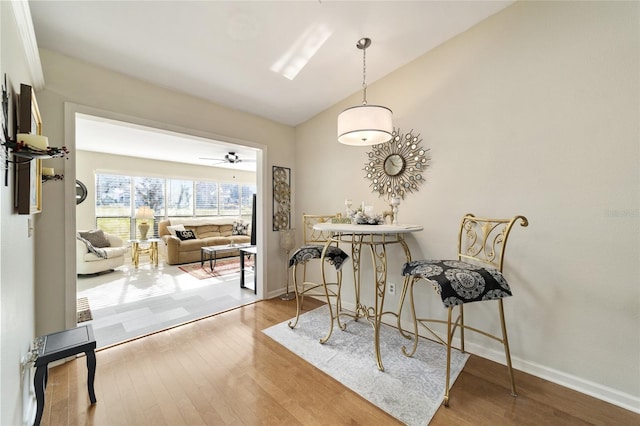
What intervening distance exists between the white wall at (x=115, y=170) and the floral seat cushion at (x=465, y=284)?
22.5 feet

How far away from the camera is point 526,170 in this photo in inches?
73.6

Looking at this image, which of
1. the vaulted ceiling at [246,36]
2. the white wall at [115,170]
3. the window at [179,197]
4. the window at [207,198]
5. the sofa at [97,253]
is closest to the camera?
the vaulted ceiling at [246,36]

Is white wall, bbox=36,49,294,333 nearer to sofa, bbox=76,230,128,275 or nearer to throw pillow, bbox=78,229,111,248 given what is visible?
sofa, bbox=76,230,128,275

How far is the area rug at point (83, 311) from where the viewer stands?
2.70 metres

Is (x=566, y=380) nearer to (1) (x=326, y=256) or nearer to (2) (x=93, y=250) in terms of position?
(1) (x=326, y=256)

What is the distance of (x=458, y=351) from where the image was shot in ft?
7.00

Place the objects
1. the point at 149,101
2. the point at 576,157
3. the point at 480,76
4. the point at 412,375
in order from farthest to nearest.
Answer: the point at 149,101 < the point at 480,76 < the point at 412,375 < the point at 576,157

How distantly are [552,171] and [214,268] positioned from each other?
5.22 m

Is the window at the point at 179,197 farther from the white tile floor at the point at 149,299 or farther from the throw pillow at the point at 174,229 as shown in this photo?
the white tile floor at the point at 149,299

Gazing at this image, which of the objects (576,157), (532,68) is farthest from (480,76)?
(576,157)

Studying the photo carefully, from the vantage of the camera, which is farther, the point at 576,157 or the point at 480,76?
the point at 480,76

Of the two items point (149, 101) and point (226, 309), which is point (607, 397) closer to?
point (226, 309)

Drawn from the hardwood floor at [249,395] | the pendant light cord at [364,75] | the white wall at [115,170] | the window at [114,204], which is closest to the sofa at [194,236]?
the window at [114,204]

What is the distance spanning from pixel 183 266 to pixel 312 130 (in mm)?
4023
